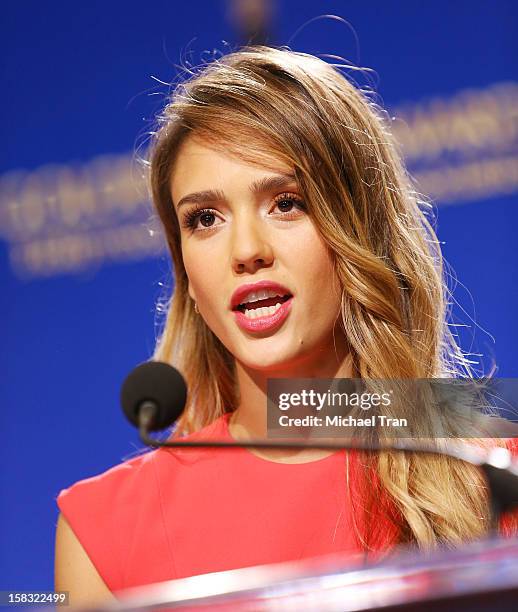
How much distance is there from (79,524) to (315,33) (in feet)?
2.35

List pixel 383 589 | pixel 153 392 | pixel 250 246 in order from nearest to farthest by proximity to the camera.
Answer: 1. pixel 383 589
2. pixel 153 392
3. pixel 250 246

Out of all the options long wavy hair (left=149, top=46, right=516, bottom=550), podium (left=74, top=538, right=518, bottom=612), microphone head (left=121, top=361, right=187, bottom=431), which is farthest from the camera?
long wavy hair (left=149, top=46, right=516, bottom=550)

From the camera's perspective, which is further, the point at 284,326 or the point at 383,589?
the point at 284,326

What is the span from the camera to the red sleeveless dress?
1.13 meters

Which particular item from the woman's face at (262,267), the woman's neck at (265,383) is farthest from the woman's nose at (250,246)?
the woman's neck at (265,383)

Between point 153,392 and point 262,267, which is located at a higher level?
point 262,267

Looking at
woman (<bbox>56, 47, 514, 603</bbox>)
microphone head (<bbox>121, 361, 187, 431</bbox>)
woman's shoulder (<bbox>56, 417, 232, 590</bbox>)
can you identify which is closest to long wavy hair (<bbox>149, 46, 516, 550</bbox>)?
woman (<bbox>56, 47, 514, 603</bbox>)

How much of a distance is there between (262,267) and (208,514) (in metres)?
0.30

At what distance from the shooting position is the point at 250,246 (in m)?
1.14

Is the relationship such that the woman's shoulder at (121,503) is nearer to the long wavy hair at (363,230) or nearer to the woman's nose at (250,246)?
the long wavy hair at (363,230)

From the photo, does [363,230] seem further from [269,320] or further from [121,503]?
[121,503]

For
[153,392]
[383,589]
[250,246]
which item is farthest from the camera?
[250,246]

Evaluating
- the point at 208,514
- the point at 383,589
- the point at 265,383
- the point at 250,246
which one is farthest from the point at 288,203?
the point at 383,589

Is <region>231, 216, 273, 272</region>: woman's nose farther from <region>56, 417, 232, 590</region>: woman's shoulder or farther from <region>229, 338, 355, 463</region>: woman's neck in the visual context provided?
<region>56, 417, 232, 590</region>: woman's shoulder
